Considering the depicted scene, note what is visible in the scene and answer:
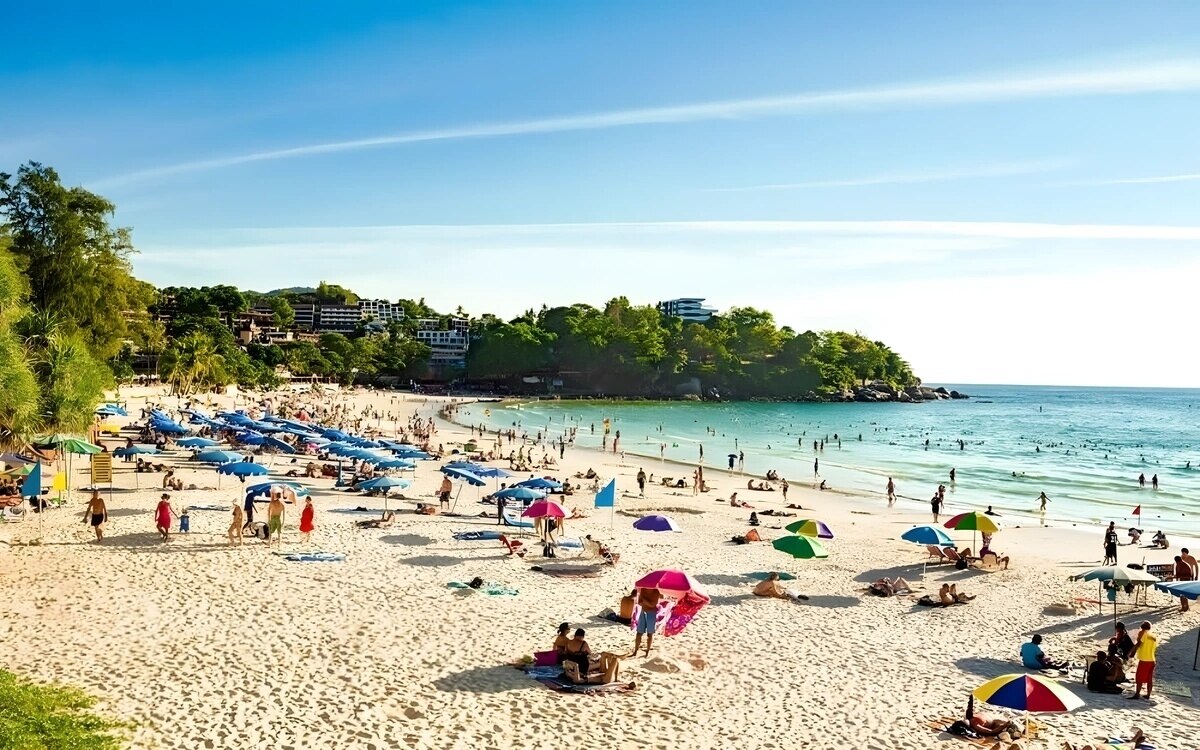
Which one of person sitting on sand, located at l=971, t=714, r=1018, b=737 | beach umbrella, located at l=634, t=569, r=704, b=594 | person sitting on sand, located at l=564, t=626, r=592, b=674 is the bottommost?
person sitting on sand, located at l=971, t=714, r=1018, b=737

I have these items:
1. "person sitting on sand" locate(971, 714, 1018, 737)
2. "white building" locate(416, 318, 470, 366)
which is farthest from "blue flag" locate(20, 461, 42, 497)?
"white building" locate(416, 318, 470, 366)

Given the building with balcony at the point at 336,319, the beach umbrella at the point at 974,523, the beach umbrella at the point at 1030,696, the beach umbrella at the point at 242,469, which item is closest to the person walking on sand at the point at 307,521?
the beach umbrella at the point at 242,469

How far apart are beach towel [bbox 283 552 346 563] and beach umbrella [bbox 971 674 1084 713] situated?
472 inches

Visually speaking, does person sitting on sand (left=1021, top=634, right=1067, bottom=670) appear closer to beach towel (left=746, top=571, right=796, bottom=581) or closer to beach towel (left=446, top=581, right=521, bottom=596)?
beach towel (left=746, top=571, right=796, bottom=581)

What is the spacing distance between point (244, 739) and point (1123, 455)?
68.4 metres

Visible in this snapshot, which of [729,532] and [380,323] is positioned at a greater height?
[380,323]

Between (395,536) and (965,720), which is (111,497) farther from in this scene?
(965,720)

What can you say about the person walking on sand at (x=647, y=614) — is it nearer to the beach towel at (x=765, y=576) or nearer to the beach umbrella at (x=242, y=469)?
the beach towel at (x=765, y=576)

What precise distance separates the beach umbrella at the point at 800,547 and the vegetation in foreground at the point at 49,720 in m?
11.5

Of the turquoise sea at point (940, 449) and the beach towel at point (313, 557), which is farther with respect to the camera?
the turquoise sea at point (940, 449)

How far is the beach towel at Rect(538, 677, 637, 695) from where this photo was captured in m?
10.2

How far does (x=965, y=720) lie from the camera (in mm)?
9836

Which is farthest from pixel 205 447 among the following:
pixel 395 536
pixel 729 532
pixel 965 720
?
pixel 965 720

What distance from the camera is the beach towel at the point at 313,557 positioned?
52.7ft
